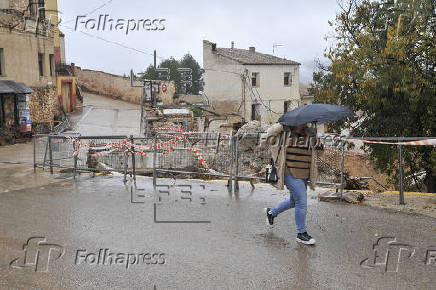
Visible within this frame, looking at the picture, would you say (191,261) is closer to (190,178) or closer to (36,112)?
(190,178)

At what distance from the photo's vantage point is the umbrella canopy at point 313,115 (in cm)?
527

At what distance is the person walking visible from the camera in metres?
5.51

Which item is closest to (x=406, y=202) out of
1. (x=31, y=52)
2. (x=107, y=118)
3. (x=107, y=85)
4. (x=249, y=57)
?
(x=31, y=52)

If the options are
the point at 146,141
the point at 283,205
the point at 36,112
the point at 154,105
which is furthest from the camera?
the point at 154,105

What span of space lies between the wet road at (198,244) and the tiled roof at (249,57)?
111 feet

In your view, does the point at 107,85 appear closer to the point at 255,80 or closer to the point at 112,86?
the point at 112,86

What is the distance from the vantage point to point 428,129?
32.6ft

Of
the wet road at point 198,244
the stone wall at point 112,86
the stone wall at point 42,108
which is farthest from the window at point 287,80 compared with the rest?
the wet road at point 198,244

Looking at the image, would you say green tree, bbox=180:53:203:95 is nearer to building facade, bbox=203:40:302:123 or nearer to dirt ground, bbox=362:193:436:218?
building facade, bbox=203:40:302:123

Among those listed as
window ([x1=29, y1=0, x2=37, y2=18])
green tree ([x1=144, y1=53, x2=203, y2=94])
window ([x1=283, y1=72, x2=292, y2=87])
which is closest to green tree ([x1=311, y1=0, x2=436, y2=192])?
window ([x1=29, y1=0, x2=37, y2=18])

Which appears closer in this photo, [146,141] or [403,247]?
[403,247]

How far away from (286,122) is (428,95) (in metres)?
5.73

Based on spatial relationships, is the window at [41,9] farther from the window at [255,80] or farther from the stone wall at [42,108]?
the window at [255,80]

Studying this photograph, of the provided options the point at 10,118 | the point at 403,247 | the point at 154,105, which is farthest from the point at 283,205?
the point at 154,105
